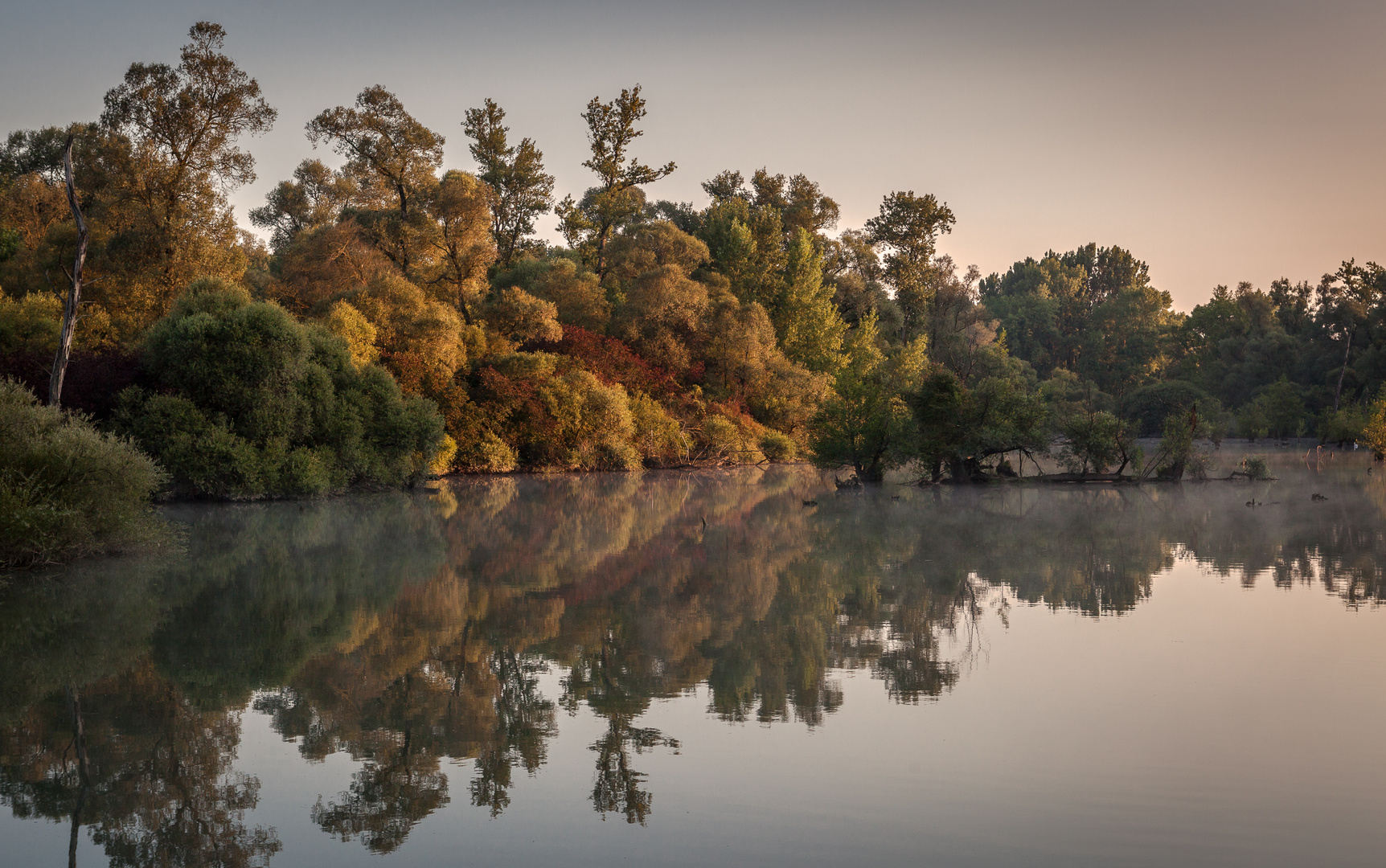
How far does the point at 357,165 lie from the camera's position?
38219 millimetres

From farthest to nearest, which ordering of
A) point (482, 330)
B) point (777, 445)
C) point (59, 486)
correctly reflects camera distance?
point (777, 445)
point (482, 330)
point (59, 486)

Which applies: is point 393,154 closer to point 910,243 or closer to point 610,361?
point 610,361

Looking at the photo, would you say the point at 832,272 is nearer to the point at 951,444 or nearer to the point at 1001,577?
the point at 951,444

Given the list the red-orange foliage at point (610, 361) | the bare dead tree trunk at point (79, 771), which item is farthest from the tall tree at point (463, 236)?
the bare dead tree trunk at point (79, 771)

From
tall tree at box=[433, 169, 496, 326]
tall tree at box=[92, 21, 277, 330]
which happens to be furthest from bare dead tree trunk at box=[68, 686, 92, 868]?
tall tree at box=[433, 169, 496, 326]

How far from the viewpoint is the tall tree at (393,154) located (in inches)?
1441

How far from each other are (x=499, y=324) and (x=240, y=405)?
46.3 feet

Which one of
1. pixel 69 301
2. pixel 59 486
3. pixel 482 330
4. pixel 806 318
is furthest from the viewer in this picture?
pixel 806 318

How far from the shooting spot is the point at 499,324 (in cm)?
3747

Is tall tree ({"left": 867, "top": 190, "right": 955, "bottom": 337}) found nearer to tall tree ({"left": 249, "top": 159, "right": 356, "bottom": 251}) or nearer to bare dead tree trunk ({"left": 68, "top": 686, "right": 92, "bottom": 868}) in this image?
tall tree ({"left": 249, "top": 159, "right": 356, "bottom": 251})

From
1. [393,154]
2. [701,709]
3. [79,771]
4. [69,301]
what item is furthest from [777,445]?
[79,771]

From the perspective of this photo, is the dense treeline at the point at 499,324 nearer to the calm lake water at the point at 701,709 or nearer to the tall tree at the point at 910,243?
the tall tree at the point at 910,243

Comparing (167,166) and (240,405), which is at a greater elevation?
(167,166)

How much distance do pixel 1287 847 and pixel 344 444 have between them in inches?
986
